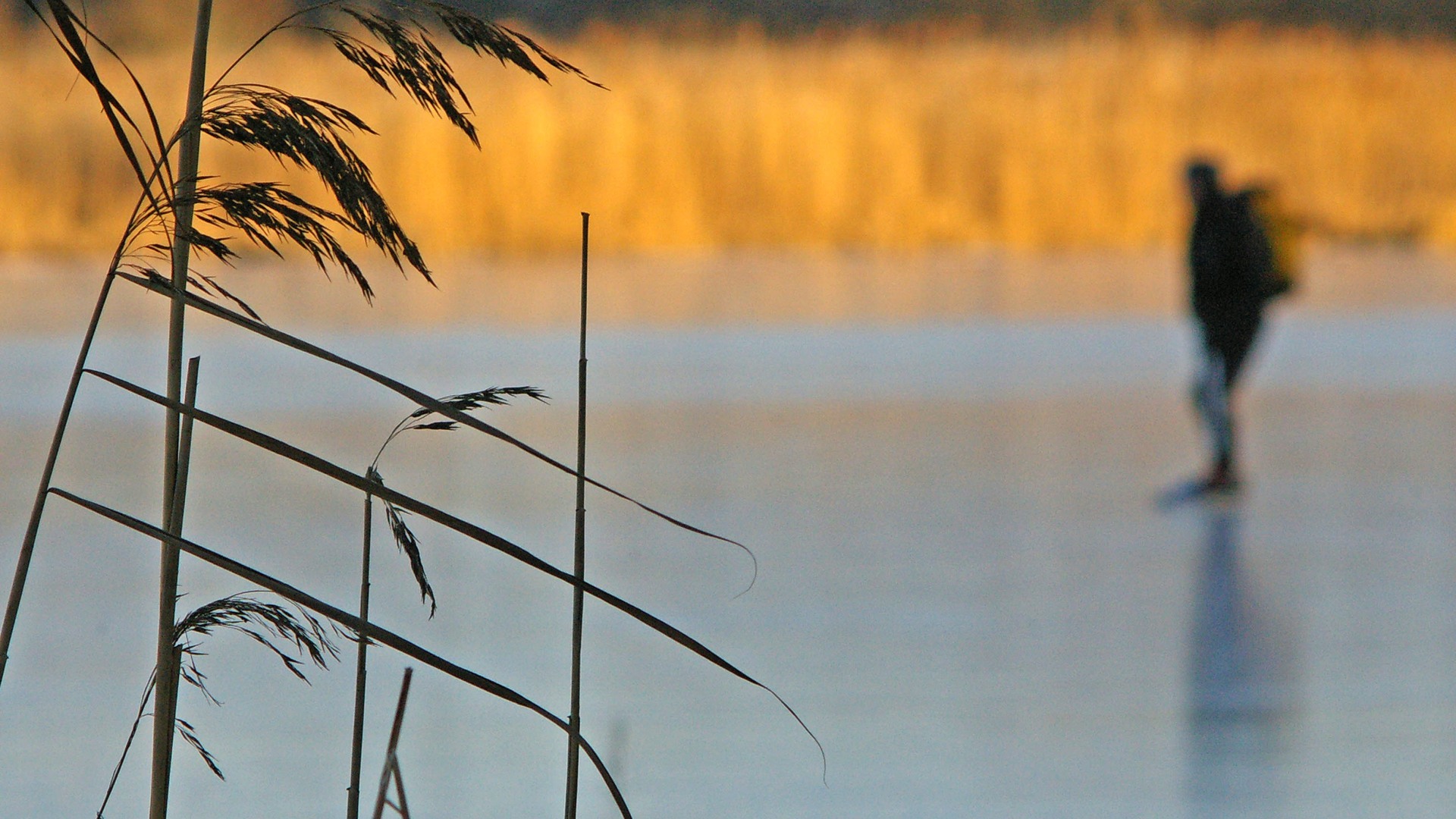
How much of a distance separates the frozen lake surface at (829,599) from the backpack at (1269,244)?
2.35 ft

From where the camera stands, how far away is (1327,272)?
1399cm

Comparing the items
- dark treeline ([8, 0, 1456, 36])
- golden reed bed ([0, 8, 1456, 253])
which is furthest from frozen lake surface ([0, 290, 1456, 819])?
dark treeline ([8, 0, 1456, 36])

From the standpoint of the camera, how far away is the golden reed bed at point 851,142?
1473 centimetres

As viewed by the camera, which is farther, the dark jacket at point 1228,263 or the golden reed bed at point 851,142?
the golden reed bed at point 851,142

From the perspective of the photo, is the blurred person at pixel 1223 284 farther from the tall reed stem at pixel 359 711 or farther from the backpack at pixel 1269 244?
the tall reed stem at pixel 359 711

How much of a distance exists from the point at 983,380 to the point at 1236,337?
2495 mm

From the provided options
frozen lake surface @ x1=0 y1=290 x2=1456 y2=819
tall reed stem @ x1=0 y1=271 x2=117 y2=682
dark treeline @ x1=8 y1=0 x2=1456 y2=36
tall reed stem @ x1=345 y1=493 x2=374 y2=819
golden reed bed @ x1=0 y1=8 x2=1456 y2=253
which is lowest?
frozen lake surface @ x1=0 y1=290 x2=1456 y2=819

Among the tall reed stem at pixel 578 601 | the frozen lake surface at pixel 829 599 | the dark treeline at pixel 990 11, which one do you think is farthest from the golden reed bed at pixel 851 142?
the tall reed stem at pixel 578 601

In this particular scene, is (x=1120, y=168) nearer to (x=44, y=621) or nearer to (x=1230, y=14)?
(x=44, y=621)

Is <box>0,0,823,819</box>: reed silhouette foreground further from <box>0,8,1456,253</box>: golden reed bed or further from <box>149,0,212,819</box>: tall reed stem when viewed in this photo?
<box>0,8,1456,253</box>: golden reed bed

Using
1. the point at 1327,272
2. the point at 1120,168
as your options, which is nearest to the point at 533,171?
the point at 1120,168

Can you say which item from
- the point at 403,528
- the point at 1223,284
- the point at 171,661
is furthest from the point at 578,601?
the point at 1223,284

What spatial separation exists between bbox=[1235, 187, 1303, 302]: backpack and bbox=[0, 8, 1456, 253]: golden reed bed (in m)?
8.94

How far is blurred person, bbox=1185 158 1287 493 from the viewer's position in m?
6.21
